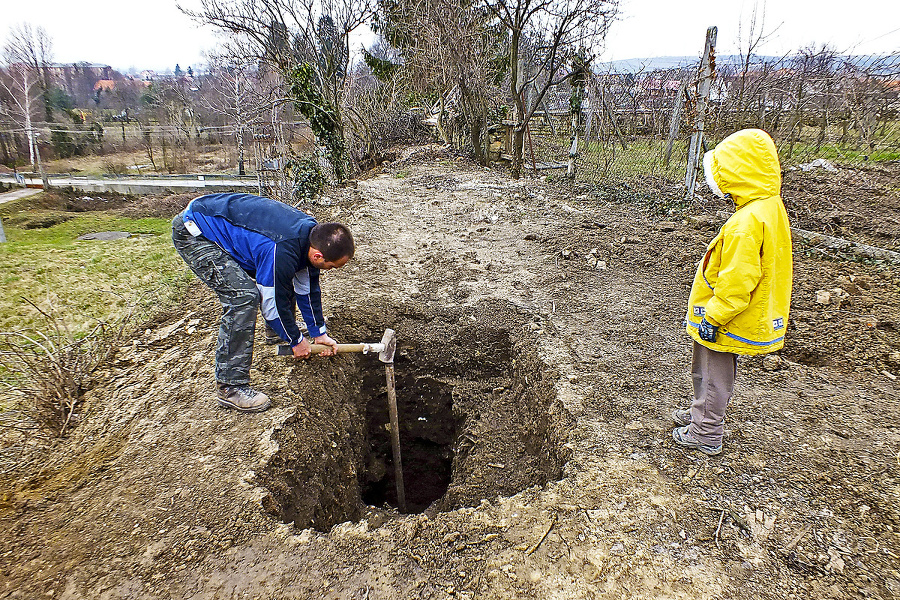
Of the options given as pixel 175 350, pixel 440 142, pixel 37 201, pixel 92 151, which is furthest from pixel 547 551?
pixel 92 151

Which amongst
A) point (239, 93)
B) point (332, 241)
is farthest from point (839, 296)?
point (239, 93)

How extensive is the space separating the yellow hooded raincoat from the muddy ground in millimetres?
870

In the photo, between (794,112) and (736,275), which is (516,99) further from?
(736,275)

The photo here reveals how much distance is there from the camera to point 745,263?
2.27 m

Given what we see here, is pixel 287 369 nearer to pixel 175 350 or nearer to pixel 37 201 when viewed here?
pixel 175 350

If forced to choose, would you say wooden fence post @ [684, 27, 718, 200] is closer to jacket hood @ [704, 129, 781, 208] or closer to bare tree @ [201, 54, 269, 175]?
jacket hood @ [704, 129, 781, 208]

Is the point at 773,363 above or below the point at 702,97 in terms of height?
below

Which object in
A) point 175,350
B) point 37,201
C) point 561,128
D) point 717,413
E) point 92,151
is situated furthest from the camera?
point 92,151

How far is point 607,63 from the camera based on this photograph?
32.6 feet

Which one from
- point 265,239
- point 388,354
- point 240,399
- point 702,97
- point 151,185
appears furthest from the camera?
point 151,185

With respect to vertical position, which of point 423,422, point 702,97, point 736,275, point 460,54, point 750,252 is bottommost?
point 423,422

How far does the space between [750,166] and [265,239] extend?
269cm

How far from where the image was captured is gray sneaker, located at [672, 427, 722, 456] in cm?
276

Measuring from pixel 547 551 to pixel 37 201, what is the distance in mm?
28877
